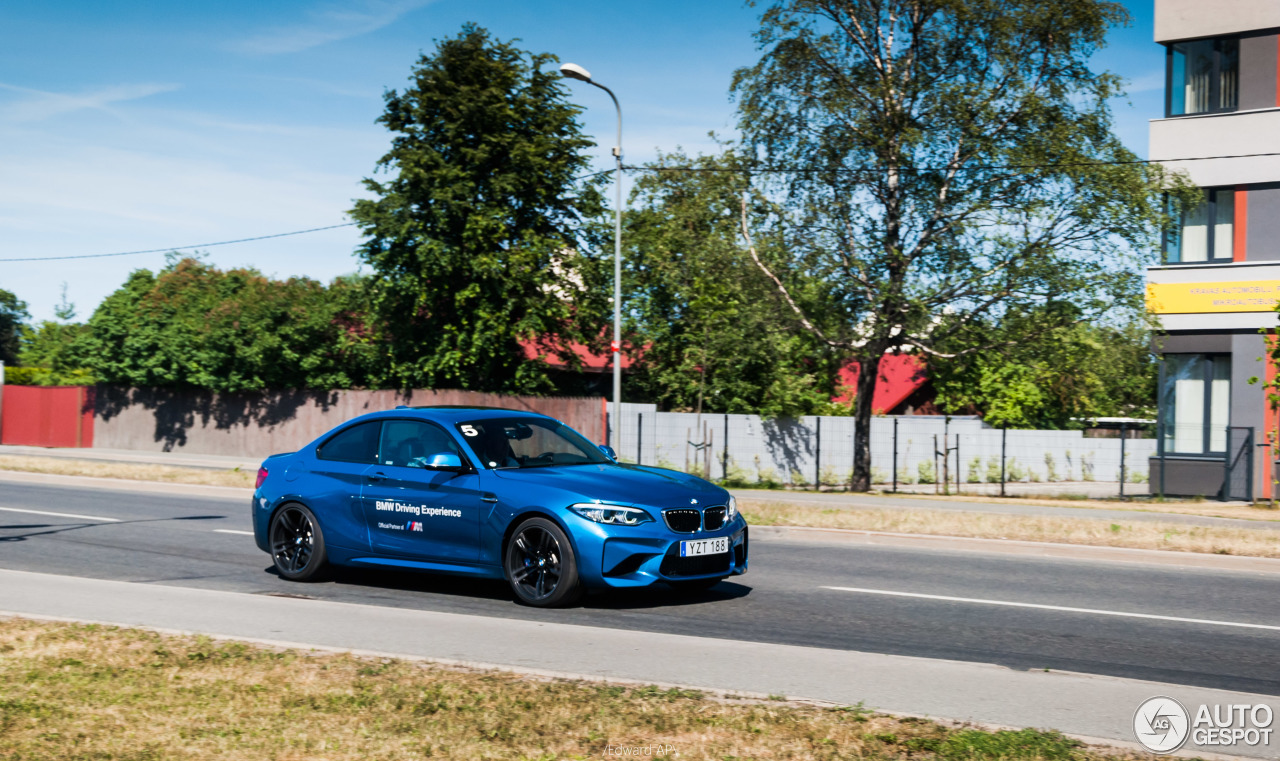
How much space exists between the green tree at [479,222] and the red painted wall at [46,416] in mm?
15233

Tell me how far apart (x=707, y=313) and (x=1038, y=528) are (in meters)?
18.8

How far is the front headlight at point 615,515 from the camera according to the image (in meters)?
8.41

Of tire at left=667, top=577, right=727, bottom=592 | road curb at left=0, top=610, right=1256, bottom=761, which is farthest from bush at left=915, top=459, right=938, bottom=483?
road curb at left=0, top=610, right=1256, bottom=761

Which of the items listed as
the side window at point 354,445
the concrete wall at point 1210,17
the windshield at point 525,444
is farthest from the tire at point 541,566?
the concrete wall at point 1210,17

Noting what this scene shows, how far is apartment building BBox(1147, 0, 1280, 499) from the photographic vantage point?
81.5ft

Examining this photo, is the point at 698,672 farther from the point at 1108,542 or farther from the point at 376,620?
the point at 1108,542

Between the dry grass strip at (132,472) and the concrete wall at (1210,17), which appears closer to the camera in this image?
the dry grass strip at (132,472)

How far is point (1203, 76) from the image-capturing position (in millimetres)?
25953

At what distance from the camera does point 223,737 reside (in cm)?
475

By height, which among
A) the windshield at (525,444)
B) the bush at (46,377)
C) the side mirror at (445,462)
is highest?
the bush at (46,377)

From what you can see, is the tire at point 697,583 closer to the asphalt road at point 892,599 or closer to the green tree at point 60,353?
the asphalt road at point 892,599

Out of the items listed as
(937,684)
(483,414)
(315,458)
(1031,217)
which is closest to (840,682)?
→ (937,684)

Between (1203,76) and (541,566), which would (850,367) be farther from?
(541,566)

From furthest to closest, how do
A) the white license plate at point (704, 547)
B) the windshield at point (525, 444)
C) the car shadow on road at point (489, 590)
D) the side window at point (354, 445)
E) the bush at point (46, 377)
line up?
1. the bush at point (46, 377)
2. the side window at point (354, 445)
3. the windshield at point (525, 444)
4. the car shadow on road at point (489, 590)
5. the white license plate at point (704, 547)
